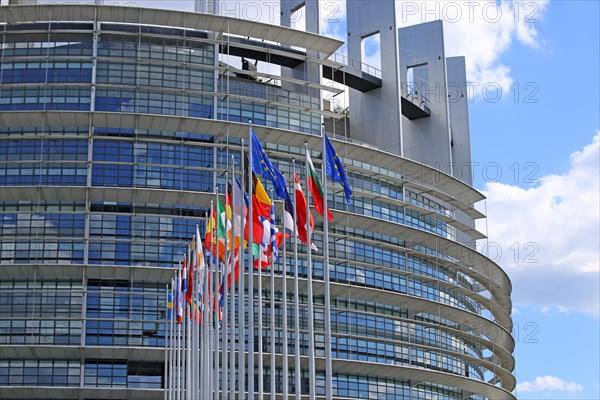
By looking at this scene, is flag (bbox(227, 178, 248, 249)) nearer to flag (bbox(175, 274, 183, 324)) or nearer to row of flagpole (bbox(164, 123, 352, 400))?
row of flagpole (bbox(164, 123, 352, 400))

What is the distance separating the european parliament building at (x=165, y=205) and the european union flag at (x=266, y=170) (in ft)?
81.9

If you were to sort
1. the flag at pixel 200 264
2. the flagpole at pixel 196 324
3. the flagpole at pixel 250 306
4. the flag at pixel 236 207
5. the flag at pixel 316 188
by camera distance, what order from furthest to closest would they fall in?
the flag at pixel 200 264 → the flagpole at pixel 196 324 → the flag at pixel 236 207 → the flag at pixel 316 188 → the flagpole at pixel 250 306

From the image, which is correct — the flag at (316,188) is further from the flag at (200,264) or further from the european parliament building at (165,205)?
the european parliament building at (165,205)

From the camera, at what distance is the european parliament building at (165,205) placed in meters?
67.0

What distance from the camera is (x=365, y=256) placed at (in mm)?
74875

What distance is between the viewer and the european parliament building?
6700 cm

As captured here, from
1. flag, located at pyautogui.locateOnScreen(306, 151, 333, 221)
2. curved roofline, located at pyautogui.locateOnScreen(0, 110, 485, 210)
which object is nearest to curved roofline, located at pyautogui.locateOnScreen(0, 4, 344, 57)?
Result: curved roofline, located at pyautogui.locateOnScreen(0, 110, 485, 210)

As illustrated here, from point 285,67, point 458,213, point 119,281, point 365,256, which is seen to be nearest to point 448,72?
point 458,213

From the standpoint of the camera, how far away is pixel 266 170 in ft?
135

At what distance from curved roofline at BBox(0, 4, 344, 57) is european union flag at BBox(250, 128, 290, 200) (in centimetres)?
3360

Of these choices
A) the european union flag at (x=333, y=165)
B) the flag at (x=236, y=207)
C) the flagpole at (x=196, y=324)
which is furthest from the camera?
the flagpole at (x=196, y=324)

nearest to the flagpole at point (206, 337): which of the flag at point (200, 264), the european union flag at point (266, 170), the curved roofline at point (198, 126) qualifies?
the flag at point (200, 264)

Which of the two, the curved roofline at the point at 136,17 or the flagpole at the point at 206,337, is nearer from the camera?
the flagpole at the point at 206,337

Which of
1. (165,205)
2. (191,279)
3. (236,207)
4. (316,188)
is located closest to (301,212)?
(316,188)
